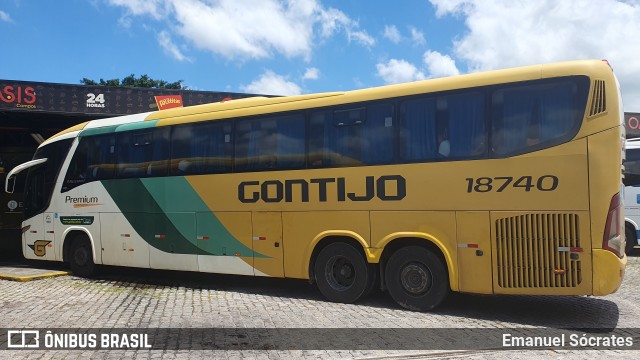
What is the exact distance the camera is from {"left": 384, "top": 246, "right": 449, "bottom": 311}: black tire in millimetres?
7473

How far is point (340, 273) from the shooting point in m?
8.40

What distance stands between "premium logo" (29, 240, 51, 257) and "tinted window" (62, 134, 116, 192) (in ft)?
5.13

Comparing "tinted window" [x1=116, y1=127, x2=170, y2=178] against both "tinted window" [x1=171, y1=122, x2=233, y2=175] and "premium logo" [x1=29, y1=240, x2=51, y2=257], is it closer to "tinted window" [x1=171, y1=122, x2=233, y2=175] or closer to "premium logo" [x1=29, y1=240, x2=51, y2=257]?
"tinted window" [x1=171, y1=122, x2=233, y2=175]

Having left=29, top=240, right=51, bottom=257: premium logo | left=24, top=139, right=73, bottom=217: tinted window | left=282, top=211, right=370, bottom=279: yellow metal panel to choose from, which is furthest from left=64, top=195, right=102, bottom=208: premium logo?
left=282, top=211, right=370, bottom=279: yellow metal panel

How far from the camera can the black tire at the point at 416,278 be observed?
7473 millimetres

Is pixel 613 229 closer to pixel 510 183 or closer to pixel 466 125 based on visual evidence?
pixel 510 183

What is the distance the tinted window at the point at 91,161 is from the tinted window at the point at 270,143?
3.44 meters

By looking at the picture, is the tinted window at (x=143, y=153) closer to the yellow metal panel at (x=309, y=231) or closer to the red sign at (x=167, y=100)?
the yellow metal panel at (x=309, y=231)

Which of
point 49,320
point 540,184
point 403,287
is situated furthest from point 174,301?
point 540,184

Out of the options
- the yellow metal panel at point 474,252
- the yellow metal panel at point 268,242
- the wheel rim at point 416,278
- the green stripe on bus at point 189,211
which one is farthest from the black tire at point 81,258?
the yellow metal panel at point 474,252

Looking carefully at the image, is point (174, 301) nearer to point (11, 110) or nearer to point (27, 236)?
point (27, 236)

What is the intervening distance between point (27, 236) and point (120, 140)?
171 inches

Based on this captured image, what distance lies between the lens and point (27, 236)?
1294 centimetres

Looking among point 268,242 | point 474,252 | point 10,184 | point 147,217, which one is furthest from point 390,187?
point 10,184
